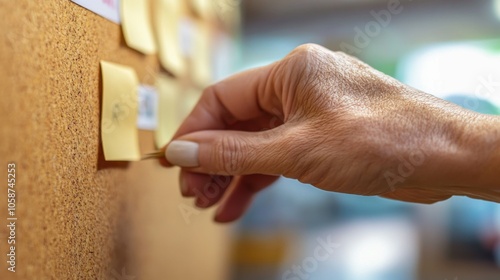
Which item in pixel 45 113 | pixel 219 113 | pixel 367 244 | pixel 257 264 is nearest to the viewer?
pixel 45 113

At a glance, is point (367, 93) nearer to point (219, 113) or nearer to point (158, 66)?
point (219, 113)

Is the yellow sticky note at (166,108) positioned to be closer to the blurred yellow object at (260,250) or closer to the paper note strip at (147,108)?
the paper note strip at (147,108)

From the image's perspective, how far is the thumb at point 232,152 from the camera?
0.46 meters

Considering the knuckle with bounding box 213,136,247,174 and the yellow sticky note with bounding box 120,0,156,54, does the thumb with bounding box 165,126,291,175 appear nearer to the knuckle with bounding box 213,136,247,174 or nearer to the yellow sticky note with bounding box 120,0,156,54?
the knuckle with bounding box 213,136,247,174

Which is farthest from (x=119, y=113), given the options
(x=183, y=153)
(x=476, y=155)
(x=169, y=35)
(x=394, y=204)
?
(x=394, y=204)

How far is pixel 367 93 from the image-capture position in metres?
0.45

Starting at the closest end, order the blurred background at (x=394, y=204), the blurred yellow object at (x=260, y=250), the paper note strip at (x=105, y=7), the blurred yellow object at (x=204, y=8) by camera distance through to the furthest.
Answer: the paper note strip at (x=105, y=7)
the blurred yellow object at (x=204, y=8)
the blurred yellow object at (x=260, y=250)
the blurred background at (x=394, y=204)

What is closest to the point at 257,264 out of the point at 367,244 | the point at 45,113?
the point at 367,244

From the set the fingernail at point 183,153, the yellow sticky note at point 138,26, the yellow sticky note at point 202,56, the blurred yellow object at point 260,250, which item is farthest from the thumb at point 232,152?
the blurred yellow object at point 260,250

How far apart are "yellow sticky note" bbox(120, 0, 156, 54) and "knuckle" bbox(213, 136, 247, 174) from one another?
172mm

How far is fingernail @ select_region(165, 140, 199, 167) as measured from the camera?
1.68ft

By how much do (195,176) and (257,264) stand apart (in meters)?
1.19

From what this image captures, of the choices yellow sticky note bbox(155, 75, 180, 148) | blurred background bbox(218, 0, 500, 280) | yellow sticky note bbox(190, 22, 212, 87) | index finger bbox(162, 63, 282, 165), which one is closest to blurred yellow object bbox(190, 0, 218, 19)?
yellow sticky note bbox(190, 22, 212, 87)

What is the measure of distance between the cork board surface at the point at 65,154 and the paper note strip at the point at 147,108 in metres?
0.02
